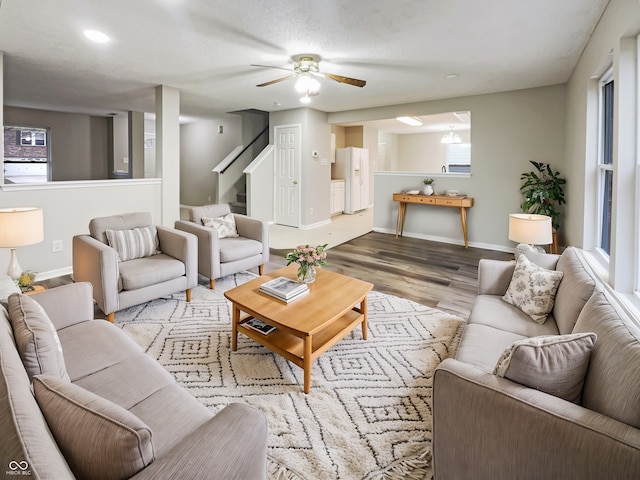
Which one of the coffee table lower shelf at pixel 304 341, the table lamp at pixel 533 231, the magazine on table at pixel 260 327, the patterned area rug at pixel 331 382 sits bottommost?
the patterned area rug at pixel 331 382

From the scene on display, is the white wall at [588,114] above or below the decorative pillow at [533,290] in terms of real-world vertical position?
above

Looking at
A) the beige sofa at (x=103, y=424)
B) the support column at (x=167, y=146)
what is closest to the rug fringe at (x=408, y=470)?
the beige sofa at (x=103, y=424)

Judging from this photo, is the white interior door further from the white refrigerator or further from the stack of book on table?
the stack of book on table

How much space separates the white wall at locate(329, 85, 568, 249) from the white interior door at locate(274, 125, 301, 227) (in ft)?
5.65

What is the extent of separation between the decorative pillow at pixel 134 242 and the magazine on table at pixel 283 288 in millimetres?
1433

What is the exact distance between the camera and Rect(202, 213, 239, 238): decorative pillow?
402cm

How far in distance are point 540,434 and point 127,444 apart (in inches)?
44.6

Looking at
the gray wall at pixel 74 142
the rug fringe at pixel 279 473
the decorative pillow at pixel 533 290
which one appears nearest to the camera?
the rug fringe at pixel 279 473

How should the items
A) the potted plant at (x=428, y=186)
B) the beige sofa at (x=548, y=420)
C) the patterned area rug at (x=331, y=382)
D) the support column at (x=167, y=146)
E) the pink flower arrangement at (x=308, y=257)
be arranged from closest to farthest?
the beige sofa at (x=548, y=420), the patterned area rug at (x=331, y=382), the pink flower arrangement at (x=308, y=257), the support column at (x=167, y=146), the potted plant at (x=428, y=186)

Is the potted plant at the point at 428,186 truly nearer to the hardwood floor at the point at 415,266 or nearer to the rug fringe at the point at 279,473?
the hardwood floor at the point at 415,266

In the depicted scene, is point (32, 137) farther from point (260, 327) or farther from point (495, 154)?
point (495, 154)

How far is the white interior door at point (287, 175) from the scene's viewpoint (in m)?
7.13

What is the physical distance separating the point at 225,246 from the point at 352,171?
595 centimetres

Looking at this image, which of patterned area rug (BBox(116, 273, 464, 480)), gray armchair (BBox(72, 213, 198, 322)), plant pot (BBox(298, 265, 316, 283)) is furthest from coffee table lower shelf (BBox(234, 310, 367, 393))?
gray armchair (BBox(72, 213, 198, 322))
